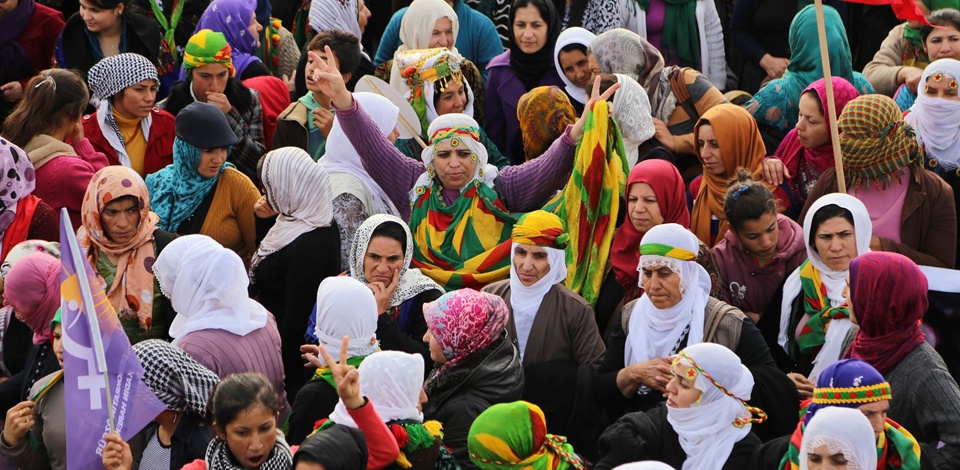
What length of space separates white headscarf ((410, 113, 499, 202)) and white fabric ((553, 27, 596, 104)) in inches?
46.1

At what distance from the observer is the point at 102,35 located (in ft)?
30.4

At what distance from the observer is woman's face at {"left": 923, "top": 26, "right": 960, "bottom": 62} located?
8.62m

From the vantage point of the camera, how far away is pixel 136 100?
27.1 ft

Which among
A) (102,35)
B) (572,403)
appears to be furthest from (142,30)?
(572,403)

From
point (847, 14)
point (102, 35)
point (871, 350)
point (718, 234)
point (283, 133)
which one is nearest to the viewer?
point (871, 350)

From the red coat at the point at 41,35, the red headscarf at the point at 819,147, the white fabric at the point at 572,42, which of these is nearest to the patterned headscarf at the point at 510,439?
the red headscarf at the point at 819,147

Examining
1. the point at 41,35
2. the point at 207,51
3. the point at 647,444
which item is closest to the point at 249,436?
the point at 647,444

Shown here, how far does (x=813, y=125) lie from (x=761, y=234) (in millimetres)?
932

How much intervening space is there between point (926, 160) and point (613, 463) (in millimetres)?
2886

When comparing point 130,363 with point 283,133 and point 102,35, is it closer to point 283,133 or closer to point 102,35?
point 283,133

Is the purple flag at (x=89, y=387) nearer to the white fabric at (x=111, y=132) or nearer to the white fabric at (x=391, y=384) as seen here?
the white fabric at (x=391, y=384)

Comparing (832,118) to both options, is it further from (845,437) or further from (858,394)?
(845,437)

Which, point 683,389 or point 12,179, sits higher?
point 683,389

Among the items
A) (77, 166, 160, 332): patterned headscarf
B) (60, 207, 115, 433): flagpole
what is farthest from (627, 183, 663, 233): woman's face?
(60, 207, 115, 433): flagpole
